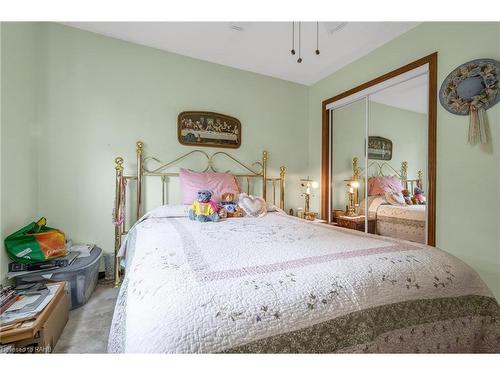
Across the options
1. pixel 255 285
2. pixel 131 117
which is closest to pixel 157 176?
pixel 131 117

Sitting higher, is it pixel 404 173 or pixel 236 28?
pixel 236 28

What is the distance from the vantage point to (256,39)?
2.42 metres

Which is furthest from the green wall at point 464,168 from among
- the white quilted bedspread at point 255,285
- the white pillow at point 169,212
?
the white pillow at point 169,212

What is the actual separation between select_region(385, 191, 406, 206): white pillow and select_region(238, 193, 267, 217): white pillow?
1388 mm

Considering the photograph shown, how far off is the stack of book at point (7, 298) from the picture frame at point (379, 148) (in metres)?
3.30

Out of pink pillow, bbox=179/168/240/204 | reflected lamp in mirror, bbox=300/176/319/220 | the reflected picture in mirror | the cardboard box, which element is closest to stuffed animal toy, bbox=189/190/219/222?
pink pillow, bbox=179/168/240/204

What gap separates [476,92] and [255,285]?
7.20 feet

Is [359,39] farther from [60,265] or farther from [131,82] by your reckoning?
[60,265]

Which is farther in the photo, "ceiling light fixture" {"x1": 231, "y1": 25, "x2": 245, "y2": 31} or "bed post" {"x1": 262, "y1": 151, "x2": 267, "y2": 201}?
"bed post" {"x1": 262, "y1": 151, "x2": 267, "y2": 201}

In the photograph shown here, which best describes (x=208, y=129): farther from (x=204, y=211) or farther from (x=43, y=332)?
(x=43, y=332)

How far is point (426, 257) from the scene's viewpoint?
1.09 m

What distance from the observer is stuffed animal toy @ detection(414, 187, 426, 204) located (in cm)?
217

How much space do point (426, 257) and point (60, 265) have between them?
2.43 meters

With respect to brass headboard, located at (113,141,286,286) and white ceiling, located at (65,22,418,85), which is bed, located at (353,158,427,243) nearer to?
brass headboard, located at (113,141,286,286)
